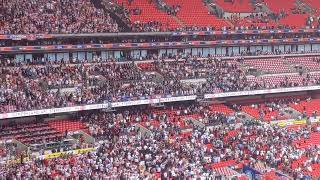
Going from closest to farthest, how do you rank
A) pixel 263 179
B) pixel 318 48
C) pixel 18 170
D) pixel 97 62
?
pixel 18 170
pixel 263 179
pixel 97 62
pixel 318 48

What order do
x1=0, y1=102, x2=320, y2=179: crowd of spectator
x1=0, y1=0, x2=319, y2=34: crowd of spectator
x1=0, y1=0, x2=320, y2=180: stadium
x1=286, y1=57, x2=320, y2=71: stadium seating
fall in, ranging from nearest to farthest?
x1=0, y1=102, x2=320, y2=179: crowd of spectator, x1=0, y1=0, x2=320, y2=180: stadium, x1=0, y1=0, x2=319, y2=34: crowd of spectator, x1=286, y1=57, x2=320, y2=71: stadium seating

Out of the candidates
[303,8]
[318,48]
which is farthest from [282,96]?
[303,8]

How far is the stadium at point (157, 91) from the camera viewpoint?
32.8 meters

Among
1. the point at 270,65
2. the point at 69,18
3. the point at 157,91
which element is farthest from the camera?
the point at 270,65

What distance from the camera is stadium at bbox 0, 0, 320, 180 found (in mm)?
32812

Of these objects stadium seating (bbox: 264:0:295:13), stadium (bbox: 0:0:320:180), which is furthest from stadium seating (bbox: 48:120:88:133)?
stadium seating (bbox: 264:0:295:13)

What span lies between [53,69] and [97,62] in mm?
3942

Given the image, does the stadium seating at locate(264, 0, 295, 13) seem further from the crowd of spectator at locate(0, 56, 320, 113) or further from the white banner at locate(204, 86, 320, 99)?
the white banner at locate(204, 86, 320, 99)

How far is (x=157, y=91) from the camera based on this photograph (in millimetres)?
39969

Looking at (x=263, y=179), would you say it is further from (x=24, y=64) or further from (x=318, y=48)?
(x=318, y=48)

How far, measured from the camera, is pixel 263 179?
3288cm

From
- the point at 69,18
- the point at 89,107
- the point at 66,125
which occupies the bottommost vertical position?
the point at 66,125

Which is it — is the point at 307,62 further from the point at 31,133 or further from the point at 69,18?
the point at 31,133

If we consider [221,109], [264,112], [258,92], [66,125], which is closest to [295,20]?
[258,92]
